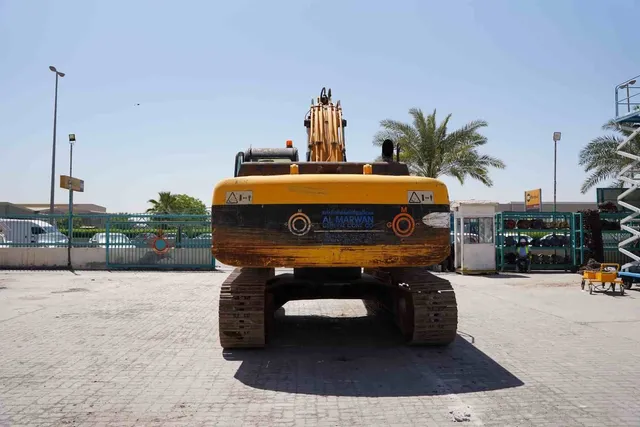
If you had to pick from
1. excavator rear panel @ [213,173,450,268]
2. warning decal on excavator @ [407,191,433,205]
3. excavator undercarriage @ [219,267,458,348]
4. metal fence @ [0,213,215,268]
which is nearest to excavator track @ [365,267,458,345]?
excavator undercarriage @ [219,267,458,348]

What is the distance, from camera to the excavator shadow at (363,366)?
5.14 meters

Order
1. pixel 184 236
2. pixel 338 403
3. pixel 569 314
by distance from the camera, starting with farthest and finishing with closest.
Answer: pixel 184 236
pixel 569 314
pixel 338 403

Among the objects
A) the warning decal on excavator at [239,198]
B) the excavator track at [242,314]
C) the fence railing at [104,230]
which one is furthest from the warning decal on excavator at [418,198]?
the fence railing at [104,230]

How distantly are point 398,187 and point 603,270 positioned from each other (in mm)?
9044

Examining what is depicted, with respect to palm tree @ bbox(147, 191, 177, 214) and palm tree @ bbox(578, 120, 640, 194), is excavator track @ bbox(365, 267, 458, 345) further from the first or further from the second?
palm tree @ bbox(147, 191, 177, 214)

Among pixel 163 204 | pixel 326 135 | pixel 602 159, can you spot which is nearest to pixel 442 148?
pixel 602 159

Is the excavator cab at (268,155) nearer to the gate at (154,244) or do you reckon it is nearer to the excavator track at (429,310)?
the excavator track at (429,310)

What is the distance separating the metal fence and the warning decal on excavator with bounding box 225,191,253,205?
13.2 meters

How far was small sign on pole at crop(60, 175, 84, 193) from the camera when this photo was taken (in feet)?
63.6

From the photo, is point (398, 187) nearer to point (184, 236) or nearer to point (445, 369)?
point (445, 369)

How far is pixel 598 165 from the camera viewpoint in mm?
24125

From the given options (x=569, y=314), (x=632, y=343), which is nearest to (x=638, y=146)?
(x=569, y=314)

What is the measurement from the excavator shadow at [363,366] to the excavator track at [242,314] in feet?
0.71

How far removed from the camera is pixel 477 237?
18.1m
